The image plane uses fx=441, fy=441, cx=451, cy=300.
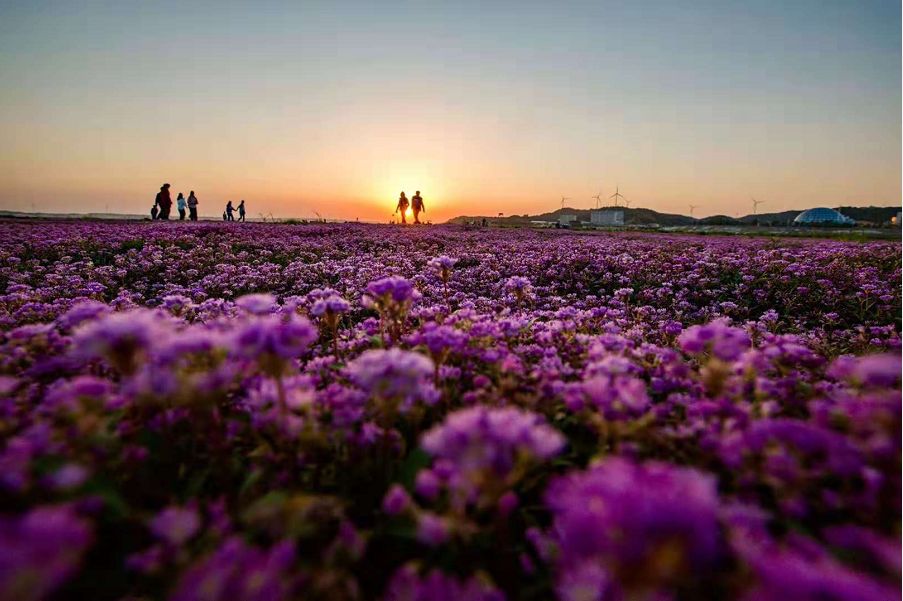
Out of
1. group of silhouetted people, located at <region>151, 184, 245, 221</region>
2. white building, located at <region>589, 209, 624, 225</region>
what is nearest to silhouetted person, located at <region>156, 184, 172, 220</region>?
group of silhouetted people, located at <region>151, 184, 245, 221</region>

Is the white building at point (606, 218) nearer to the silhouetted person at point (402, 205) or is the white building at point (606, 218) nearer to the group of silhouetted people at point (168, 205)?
the silhouetted person at point (402, 205)

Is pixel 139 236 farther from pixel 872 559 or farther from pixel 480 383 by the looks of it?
pixel 872 559

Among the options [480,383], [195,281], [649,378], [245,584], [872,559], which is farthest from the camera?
[195,281]

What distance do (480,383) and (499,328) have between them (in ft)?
3.02

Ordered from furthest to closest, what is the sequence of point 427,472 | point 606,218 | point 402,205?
point 606,218
point 402,205
point 427,472

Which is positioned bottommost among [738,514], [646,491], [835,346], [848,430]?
[835,346]

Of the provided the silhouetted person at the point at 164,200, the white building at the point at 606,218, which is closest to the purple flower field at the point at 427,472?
the silhouetted person at the point at 164,200

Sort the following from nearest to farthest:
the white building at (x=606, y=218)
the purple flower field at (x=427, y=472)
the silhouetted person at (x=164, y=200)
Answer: the purple flower field at (x=427, y=472) < the silhouetted person at (x=164, y=200) < the white building at (x=606, y=218)

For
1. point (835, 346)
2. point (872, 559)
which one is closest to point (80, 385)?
point (872, 559)

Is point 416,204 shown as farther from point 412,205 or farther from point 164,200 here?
point 164,200

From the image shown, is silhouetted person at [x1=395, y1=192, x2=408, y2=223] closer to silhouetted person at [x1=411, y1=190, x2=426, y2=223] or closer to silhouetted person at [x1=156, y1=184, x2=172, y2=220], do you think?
silhouetted person at [x1=411, y1=190, x2=426, y2=223]

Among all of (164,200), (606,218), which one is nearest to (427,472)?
(164,200)

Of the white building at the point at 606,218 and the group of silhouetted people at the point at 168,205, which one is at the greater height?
the white building at the point at 606,218

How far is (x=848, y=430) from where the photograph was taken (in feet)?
6.07
